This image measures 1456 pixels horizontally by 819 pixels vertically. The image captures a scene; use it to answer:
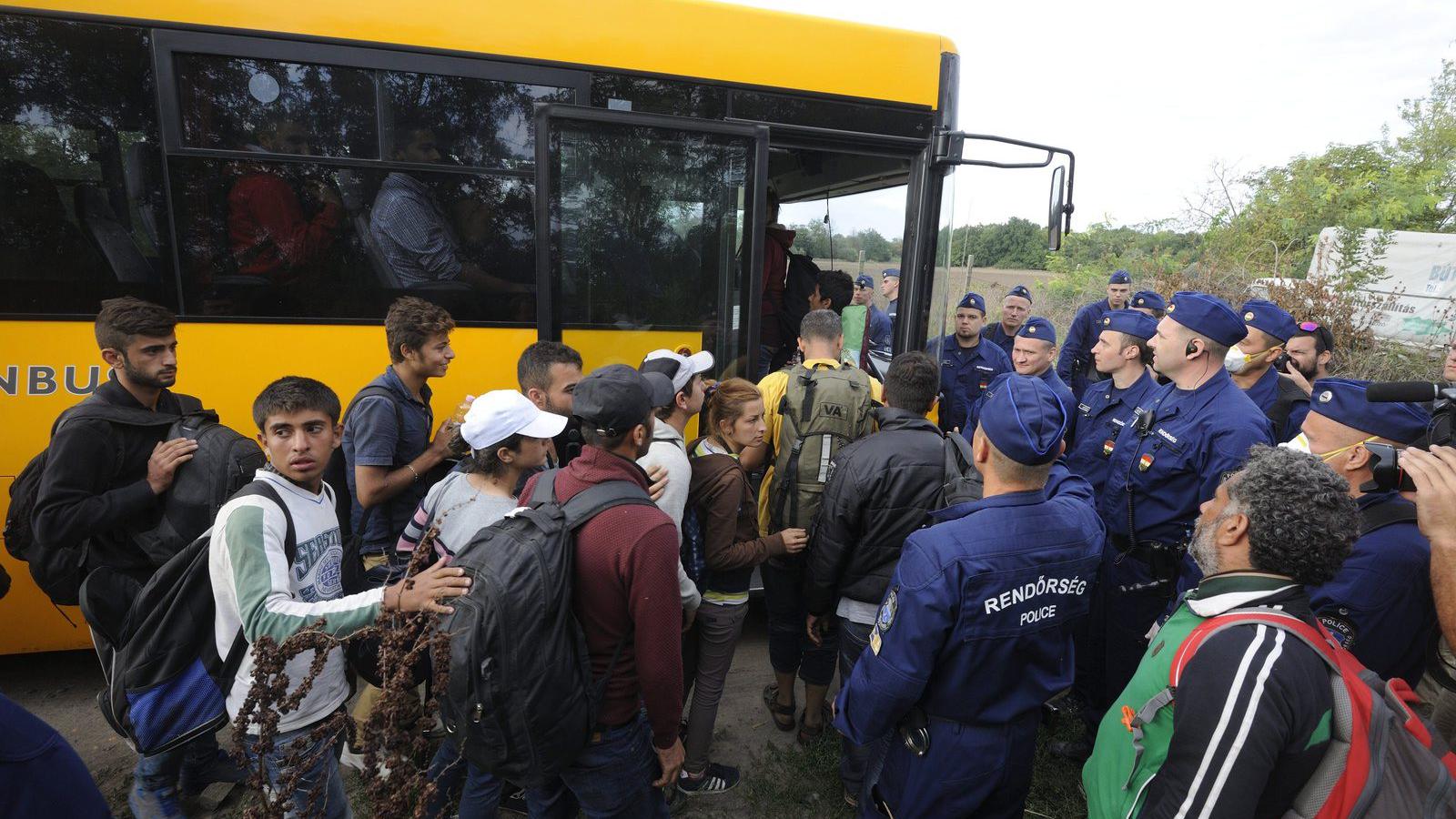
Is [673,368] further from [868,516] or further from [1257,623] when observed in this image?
[1257,623]

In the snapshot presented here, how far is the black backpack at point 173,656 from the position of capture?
2.04 metres

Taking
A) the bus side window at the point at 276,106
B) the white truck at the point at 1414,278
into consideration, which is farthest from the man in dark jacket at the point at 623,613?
the white truck at the point at 1414,278

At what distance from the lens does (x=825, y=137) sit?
13.1ft

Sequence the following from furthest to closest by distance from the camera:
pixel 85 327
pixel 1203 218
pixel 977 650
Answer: pixel 1203 218
pixel 85 327
pixel 977 650

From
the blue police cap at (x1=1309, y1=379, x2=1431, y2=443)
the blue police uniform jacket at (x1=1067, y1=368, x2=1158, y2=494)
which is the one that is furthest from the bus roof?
the blue police cap at (x1=1309, y1=379, x2=1431, y2=443)

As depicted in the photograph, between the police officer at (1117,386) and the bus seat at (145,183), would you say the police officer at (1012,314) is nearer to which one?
the police officer at (1117,386)

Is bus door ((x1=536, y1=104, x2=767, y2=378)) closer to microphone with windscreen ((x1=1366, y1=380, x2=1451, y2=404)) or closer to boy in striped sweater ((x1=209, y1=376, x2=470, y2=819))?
boy in striped sweater ((x1=209, y1=376, x2=470, y2=819))

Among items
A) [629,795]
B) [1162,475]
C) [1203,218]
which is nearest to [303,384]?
[629,795]

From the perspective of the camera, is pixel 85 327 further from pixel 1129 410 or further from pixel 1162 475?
pixel 1129 410

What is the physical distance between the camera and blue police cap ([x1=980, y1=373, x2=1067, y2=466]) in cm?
187

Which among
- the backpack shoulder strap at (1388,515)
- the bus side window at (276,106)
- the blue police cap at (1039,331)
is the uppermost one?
the bus side window at (276,106)

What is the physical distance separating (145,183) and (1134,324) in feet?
17.1

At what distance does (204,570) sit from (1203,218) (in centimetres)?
1676

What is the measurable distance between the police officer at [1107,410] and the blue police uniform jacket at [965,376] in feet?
4.87
